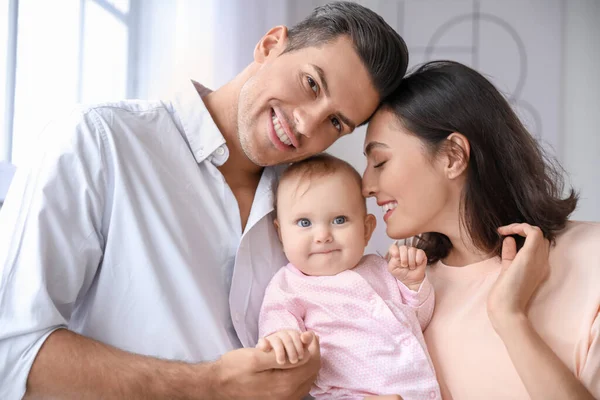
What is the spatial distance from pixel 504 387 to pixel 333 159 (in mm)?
792

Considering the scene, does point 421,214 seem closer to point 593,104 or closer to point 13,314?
point 13,314

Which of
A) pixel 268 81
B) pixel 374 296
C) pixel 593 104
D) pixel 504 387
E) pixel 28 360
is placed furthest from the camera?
pixel 593 104

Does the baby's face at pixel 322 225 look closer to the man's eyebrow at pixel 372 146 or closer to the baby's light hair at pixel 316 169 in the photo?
the baby's light hair at pixel 316 169

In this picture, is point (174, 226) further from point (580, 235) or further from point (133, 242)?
point (580, 235)

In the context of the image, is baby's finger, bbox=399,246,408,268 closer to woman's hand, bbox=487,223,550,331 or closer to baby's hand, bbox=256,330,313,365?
woman's hand, bbox=487,223,550,331

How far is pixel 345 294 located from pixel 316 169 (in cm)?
37

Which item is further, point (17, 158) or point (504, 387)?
point (17, 158)

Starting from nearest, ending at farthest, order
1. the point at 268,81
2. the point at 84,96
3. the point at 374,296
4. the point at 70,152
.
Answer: the point at 70,152 → the point at 374,296 → the point at 268,81 → the point at 84,96

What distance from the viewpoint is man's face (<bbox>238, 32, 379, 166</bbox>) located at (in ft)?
5.95

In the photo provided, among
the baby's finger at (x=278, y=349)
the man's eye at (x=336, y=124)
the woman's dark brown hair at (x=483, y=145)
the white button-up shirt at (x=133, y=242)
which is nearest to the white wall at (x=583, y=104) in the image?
the woman's dark brown hair at (x=483, y=145)

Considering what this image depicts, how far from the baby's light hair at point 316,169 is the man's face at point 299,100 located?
3 cm

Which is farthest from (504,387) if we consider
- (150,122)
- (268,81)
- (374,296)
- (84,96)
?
(84,96)

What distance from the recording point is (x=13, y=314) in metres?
1.37

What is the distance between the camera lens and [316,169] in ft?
5.95
